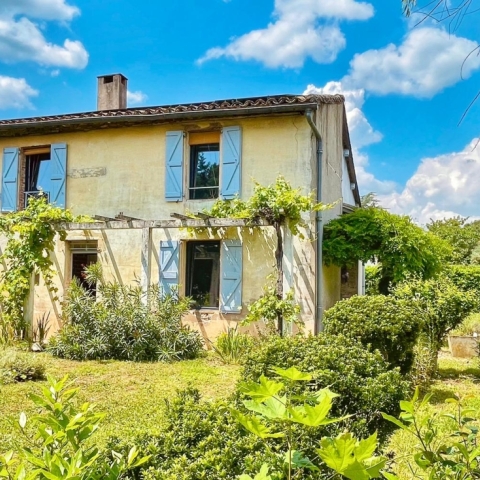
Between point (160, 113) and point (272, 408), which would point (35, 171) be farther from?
point (272, 408)

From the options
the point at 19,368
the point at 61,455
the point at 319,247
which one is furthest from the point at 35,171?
the point at 61,455

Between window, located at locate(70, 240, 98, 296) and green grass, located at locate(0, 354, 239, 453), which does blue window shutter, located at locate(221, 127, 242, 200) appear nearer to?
green grass, located at locate(0, 354, 239, 453)

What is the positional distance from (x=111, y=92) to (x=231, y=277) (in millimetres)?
7015

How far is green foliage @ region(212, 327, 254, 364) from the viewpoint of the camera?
8945 millimetres

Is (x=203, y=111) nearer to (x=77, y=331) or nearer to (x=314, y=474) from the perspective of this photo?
(x=77, y=331)

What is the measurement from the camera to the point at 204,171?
11.1m

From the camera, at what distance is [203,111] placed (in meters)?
10.2

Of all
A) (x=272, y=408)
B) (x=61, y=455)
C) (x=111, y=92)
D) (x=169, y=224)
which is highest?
(x=111, y=92)

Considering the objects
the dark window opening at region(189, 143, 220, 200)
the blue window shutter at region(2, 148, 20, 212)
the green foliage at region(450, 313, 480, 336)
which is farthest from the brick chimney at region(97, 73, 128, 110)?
the green foliage at region(450, 313, 480, 336)

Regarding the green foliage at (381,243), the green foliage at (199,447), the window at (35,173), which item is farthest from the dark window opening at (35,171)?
the green foliage at (199,447)

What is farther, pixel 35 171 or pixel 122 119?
pixel 35 171

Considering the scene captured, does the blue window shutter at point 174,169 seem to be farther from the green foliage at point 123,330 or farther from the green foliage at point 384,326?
the green foliage at point 384,326

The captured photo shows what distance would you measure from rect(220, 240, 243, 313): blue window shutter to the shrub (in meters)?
0.94

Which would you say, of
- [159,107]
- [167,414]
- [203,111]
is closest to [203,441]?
[167,414]
